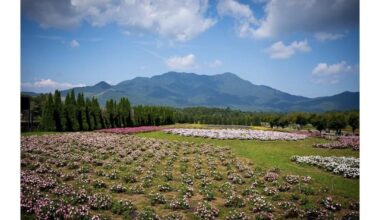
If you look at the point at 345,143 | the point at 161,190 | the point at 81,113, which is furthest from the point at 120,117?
the point at 345,143

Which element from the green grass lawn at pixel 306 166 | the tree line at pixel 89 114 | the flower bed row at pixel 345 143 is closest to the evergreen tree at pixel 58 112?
the tree line at pixel 89 114

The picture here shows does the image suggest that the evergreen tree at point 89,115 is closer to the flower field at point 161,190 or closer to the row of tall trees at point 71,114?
the row of tall trees at point 71,114

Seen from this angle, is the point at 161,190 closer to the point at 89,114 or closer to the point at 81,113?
the point at 81,113

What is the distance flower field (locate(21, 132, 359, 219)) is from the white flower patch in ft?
2.86

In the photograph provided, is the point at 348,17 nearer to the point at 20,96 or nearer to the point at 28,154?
the point at 20,96

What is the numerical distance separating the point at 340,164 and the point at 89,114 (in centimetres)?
2061

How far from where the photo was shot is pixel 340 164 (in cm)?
973

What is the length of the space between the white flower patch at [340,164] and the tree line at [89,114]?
12772 millimetres

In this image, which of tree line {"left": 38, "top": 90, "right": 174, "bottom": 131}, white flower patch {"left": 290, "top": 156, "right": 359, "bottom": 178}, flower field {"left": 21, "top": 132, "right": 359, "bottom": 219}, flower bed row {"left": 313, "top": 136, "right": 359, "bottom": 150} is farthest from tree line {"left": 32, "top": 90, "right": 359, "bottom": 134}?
flower field {"left": 21, "top": 132, "right": 359, "bottom": 219}

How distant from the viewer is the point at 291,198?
29.2 ft

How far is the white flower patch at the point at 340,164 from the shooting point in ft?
31.1

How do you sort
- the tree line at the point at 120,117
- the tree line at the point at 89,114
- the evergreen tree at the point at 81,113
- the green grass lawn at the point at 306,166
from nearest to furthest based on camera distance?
the green grass lawn at the point at 306,166, the tree line at the point at 120,117, the tree line at the point at 89,114, the evergreen tree at the point at 81,113

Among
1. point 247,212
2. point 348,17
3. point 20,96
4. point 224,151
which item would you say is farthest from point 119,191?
point 348,17
